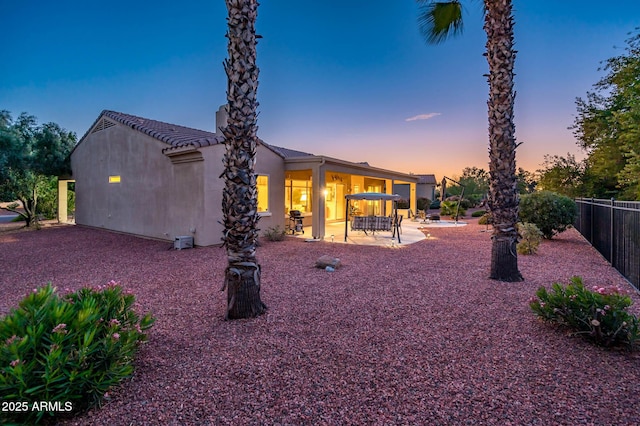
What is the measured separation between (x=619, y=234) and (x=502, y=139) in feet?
13.3

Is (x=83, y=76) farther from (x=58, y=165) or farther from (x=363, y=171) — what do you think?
(x=363, y=171)

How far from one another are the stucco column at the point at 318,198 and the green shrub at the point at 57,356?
32.2 feet

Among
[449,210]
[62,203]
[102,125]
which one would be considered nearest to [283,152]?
[102,125]

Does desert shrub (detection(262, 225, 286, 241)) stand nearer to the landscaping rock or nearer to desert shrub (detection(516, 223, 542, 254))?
the landscaping rock

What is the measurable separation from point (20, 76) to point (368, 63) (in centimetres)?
1681

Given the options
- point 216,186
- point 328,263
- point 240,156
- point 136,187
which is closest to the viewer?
point 240,156

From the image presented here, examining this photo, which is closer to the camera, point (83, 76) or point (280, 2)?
point (280, 2)

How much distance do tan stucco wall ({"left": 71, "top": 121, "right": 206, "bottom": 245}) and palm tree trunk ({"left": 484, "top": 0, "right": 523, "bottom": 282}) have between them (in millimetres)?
8795

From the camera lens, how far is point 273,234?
12180mm

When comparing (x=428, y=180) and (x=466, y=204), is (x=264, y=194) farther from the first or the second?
(x=428, y=180)

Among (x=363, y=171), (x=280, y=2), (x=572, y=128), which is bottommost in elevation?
(x=363, y=171)

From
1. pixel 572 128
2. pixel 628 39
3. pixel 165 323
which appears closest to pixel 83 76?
pixel 165 323

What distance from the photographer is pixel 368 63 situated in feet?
45.4

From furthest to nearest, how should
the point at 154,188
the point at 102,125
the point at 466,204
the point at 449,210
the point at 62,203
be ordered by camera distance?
the point at 466,204 < the point at 449,210 < the point at 62,203 < the point at 102,125 < the point at 154,188
